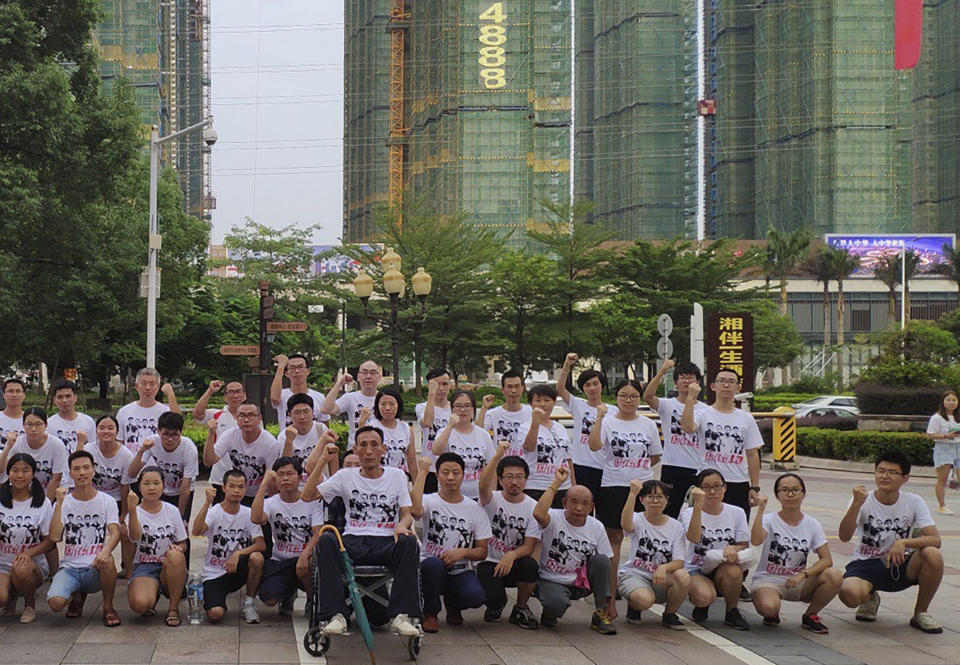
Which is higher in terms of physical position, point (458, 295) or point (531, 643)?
point (458, 295)

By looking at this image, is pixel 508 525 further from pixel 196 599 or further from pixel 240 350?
pixel 240 350

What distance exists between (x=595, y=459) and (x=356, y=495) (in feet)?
8.01

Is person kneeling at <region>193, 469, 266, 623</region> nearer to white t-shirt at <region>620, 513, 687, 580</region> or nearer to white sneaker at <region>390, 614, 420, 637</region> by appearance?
white sneaker at <region>390, 614, 420, 637</region>

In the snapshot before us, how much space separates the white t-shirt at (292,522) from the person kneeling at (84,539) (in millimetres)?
1085

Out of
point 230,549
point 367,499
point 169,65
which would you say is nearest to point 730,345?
point 367,499

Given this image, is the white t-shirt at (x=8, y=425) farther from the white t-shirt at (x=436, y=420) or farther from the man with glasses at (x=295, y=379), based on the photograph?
the white t-shirt at (x=436, y=420)

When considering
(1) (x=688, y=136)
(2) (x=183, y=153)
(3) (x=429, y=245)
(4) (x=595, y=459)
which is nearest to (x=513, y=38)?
(1) (x=688, y=136)

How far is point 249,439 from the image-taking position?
855 centimetres

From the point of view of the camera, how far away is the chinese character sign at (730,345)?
67.7 ft

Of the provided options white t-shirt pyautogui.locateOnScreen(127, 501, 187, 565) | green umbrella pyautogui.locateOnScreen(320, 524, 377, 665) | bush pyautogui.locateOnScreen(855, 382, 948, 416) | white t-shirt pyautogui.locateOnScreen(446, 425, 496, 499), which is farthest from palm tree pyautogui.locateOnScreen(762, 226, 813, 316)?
green umbrella pyautogui.locateOnScreen(320, 524, 377, 665)

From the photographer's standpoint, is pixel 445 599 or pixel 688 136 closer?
pixel 445 599

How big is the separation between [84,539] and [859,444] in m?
17.5

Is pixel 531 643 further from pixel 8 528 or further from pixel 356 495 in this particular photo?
pixel 8 528

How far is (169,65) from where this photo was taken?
88.8 m
